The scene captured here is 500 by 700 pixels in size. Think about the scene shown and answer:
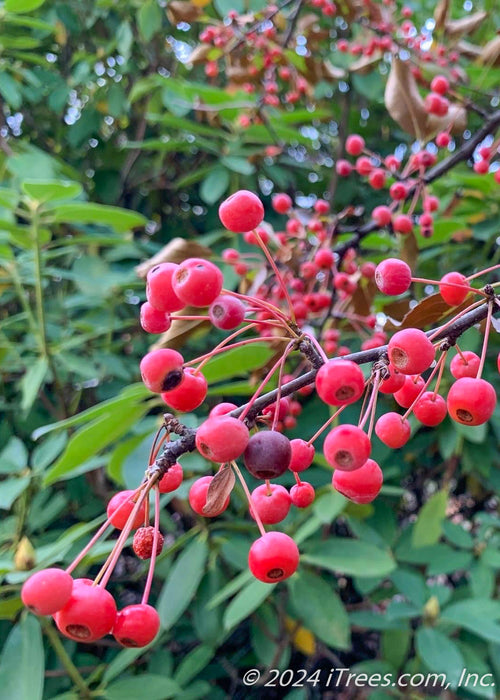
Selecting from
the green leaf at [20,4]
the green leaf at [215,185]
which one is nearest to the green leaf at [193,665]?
the green leaf at [215,185]

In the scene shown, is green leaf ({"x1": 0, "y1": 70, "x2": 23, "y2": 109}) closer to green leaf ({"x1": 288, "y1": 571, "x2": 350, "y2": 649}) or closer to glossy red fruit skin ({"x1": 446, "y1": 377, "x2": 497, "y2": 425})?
green leaf ({"x1": 288, "y1": 571, "x2": 350, "y2": 649})

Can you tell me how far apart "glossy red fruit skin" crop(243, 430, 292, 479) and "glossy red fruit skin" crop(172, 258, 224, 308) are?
0.13 m

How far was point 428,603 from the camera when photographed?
1.52 meters

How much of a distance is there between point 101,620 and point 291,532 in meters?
0.97

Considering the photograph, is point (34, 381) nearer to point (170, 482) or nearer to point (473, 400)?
point (170, 482)

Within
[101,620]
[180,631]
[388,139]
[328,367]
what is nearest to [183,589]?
[180,631]

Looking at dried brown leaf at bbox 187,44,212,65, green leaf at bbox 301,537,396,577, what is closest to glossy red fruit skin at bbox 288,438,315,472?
green leaf at bbox 301,537,396,577

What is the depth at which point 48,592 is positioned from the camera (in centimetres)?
54

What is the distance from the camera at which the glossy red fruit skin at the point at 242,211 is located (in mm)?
660

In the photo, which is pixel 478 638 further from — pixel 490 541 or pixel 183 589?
pixel 183 589

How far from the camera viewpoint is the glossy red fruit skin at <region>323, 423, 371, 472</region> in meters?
0.56

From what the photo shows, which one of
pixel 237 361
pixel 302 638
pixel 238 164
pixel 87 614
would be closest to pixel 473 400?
pixel 87 614

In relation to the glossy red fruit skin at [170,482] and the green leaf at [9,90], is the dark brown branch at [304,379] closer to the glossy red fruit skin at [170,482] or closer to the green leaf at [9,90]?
the glossy red fruit skin at [170,482]

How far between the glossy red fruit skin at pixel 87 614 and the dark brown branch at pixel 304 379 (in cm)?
12
